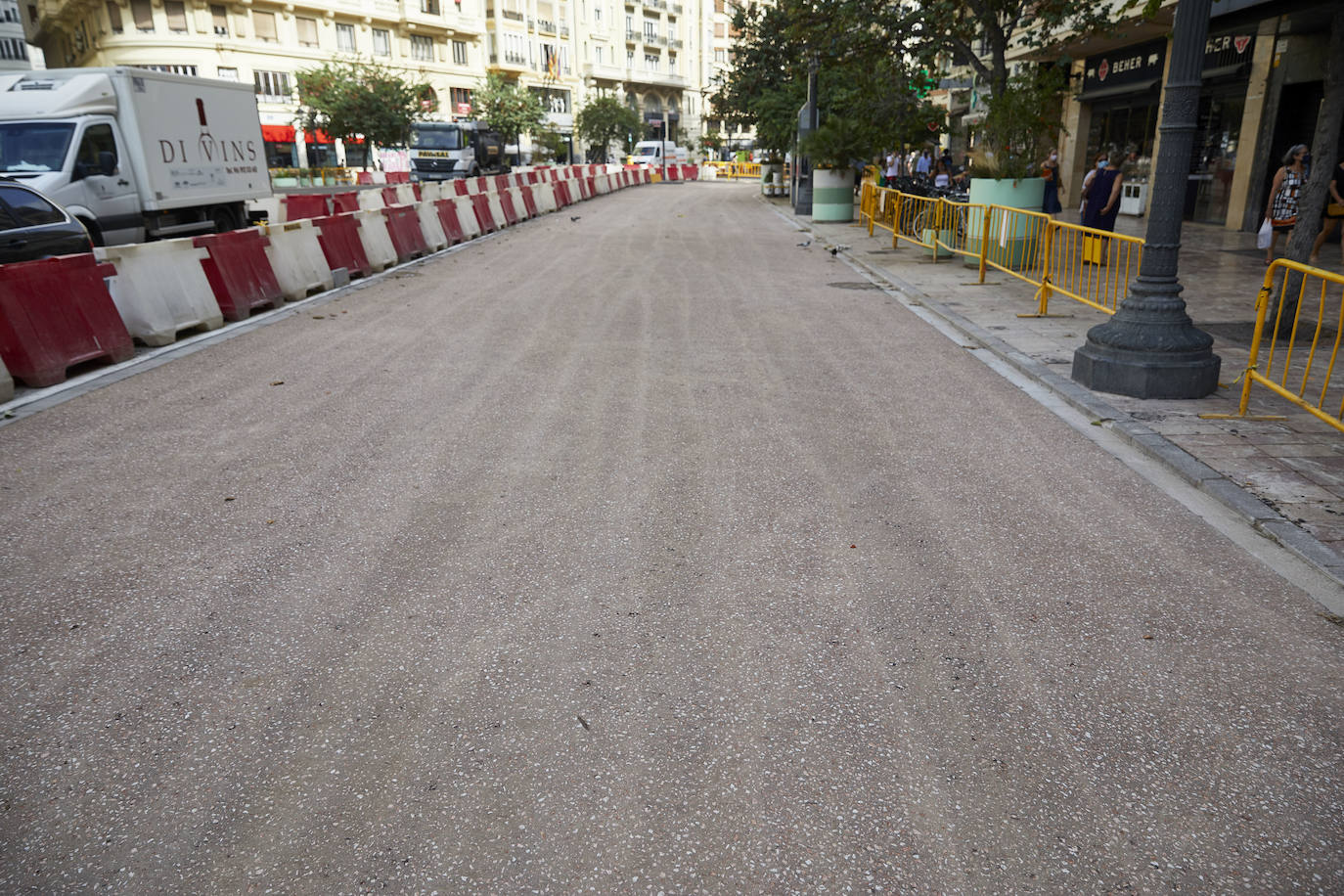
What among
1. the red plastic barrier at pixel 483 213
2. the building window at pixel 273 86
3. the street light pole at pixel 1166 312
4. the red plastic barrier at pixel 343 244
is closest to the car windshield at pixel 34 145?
the red plastic barrier at pixel 343 244

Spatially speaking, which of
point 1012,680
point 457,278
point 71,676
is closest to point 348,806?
point 71,676

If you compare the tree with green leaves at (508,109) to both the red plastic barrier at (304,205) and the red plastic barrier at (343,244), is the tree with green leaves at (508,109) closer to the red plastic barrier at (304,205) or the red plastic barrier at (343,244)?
the red plastic barrier at (304,205)

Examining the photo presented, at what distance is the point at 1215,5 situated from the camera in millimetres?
16109

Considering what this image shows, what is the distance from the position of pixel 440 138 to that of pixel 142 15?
2550cm

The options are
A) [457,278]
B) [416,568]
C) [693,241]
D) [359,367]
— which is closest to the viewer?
[416,568]

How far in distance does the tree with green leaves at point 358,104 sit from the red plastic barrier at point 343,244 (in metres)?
38.1

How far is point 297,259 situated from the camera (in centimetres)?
1193

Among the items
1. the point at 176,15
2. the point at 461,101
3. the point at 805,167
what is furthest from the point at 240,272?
the point at 461,101

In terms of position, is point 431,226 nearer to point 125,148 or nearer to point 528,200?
point 125,148

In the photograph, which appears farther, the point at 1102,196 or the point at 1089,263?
the point at 1102,196

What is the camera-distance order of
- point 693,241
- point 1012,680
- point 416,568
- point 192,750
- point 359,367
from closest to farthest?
point 192,750
point 1012,680
point 416,568
point 359,367
point 693,241

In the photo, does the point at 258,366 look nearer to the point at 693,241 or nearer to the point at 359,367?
the point at 359,367

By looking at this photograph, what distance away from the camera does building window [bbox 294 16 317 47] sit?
178 feet

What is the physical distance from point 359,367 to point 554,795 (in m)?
6.07
